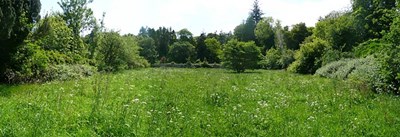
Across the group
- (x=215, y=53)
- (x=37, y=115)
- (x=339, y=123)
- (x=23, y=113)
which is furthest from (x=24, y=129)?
(x=215, y=53)

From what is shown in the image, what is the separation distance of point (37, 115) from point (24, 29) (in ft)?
42.0

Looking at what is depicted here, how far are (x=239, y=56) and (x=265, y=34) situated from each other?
1832 inches

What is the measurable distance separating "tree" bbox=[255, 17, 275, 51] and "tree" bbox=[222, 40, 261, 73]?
42.7 m

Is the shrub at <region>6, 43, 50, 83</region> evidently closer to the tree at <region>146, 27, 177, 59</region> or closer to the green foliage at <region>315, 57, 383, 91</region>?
the green foliage at <region>315, 57, 383, 91</region>

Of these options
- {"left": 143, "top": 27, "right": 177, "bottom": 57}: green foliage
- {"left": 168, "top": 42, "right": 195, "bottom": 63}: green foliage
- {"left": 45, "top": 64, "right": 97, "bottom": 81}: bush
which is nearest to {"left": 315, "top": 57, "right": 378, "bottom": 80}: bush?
{"left": 45, "top": 64, "right": 97, "bottom": 81}: bush

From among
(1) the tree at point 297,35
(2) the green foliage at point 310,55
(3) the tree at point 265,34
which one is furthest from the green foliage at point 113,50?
(3) the tree at point 265,34

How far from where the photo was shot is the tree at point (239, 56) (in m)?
50.1

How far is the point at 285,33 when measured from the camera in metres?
89.6

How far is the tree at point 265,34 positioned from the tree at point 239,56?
140 feet

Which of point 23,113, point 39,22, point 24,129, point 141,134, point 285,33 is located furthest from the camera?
point 285,33

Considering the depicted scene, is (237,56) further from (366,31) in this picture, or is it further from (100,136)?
(100,136)

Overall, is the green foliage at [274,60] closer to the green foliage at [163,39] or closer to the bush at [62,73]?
the green foliage at [163,39]

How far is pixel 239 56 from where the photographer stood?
50.2 meters

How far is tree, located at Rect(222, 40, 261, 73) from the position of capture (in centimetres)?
5012
